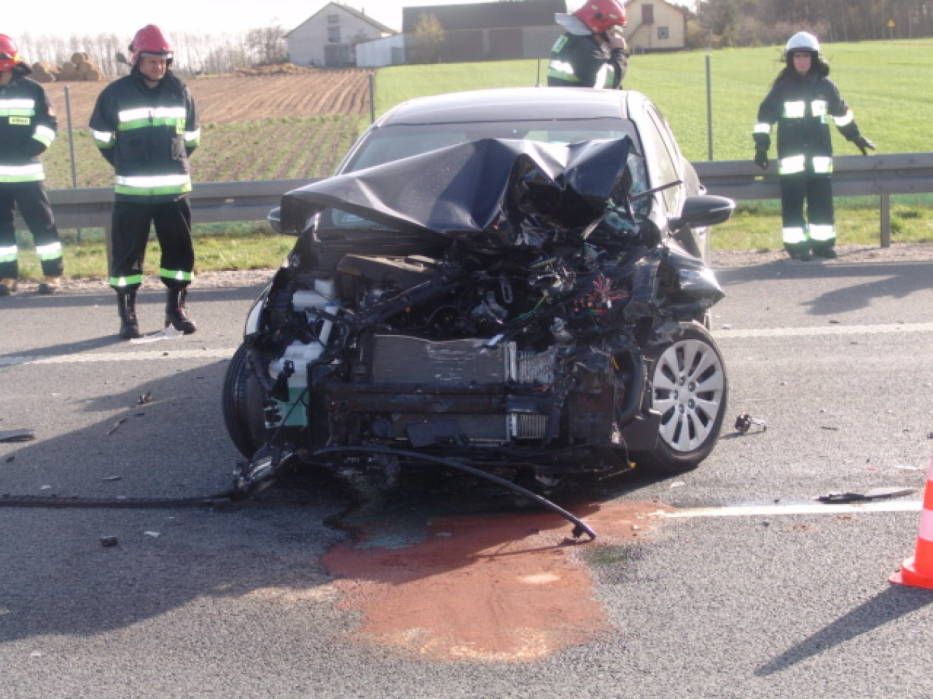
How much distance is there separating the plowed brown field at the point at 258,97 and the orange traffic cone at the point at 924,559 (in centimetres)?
2800

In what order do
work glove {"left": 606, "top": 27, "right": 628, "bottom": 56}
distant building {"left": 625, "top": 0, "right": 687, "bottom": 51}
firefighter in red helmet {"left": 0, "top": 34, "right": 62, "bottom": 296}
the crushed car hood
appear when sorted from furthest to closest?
distant building {"left": 625, "top": 0, "right": 687, "bottom": 51}
firefighter in red helmet {"left": 0, "top": 34, "right": 62, "bottom": 296}
work glove {"left": 606, "top": 27, "right": 628, "bottom": 56}
the crushed car hood

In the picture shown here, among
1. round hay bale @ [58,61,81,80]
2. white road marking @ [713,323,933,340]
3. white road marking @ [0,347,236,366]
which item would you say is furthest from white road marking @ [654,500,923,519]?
round hay bale @ [58,61,81,80]

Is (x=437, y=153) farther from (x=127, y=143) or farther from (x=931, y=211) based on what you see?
(x=931, y=211)

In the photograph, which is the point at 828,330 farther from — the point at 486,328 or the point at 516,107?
the point at 486,328

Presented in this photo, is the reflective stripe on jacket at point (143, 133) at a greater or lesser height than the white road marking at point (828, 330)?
greater

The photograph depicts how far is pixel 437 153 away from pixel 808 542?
8.09 feet

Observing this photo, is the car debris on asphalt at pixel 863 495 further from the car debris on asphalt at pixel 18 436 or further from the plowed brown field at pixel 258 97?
the plowed brown field at pixel 258 97

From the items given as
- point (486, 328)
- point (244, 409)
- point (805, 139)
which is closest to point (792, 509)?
point (486, 328)

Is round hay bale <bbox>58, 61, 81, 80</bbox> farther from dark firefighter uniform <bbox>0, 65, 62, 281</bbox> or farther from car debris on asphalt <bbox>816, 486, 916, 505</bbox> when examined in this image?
car debris on asphalt <bbox>816, 486, 916, 505</bbox>

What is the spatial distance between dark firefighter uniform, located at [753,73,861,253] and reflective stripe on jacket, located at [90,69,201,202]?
5527 mm

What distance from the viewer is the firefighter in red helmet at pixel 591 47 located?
439 inches

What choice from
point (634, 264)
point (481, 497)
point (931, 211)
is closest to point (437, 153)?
point (634, 264)

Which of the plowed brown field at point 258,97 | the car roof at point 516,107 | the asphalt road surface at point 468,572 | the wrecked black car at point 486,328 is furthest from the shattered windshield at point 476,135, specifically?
the plowed brown field at point 258,97

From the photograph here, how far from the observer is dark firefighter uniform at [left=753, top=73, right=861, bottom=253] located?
1206 centimetres
